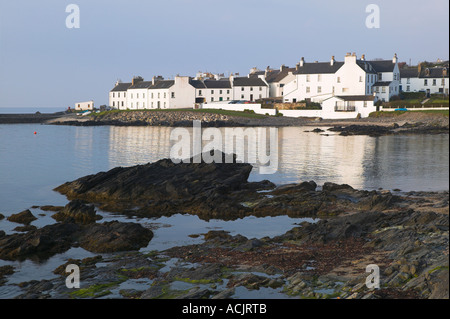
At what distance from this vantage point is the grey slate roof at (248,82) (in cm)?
12162

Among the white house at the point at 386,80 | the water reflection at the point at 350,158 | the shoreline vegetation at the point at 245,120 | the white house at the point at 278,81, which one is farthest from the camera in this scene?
the white house at the point at 278,81

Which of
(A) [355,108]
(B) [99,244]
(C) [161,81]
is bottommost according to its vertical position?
(B) [99,244]

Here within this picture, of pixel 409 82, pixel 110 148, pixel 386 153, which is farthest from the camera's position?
pixel 409 82

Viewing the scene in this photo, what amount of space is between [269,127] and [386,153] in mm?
45619

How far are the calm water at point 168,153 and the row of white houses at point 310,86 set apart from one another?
29.3 metres

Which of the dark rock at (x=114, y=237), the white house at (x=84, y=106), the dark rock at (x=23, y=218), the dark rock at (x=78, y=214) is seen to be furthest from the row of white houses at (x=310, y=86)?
the dark rock at (x=114, y=237)

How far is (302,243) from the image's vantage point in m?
19.7

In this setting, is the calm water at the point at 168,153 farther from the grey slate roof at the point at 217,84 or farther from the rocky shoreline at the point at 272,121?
the grey slate roof at the point at 217,84

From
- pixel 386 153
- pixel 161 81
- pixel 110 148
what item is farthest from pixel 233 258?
pixel 161 81

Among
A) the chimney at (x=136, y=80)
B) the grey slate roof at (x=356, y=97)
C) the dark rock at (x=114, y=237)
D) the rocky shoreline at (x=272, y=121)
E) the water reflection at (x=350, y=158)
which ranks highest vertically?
the chimney at (x=136, y=80)

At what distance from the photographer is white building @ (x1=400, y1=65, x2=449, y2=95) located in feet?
347

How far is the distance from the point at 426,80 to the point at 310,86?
79.7 feet

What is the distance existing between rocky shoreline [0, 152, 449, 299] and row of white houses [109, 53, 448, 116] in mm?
72016
